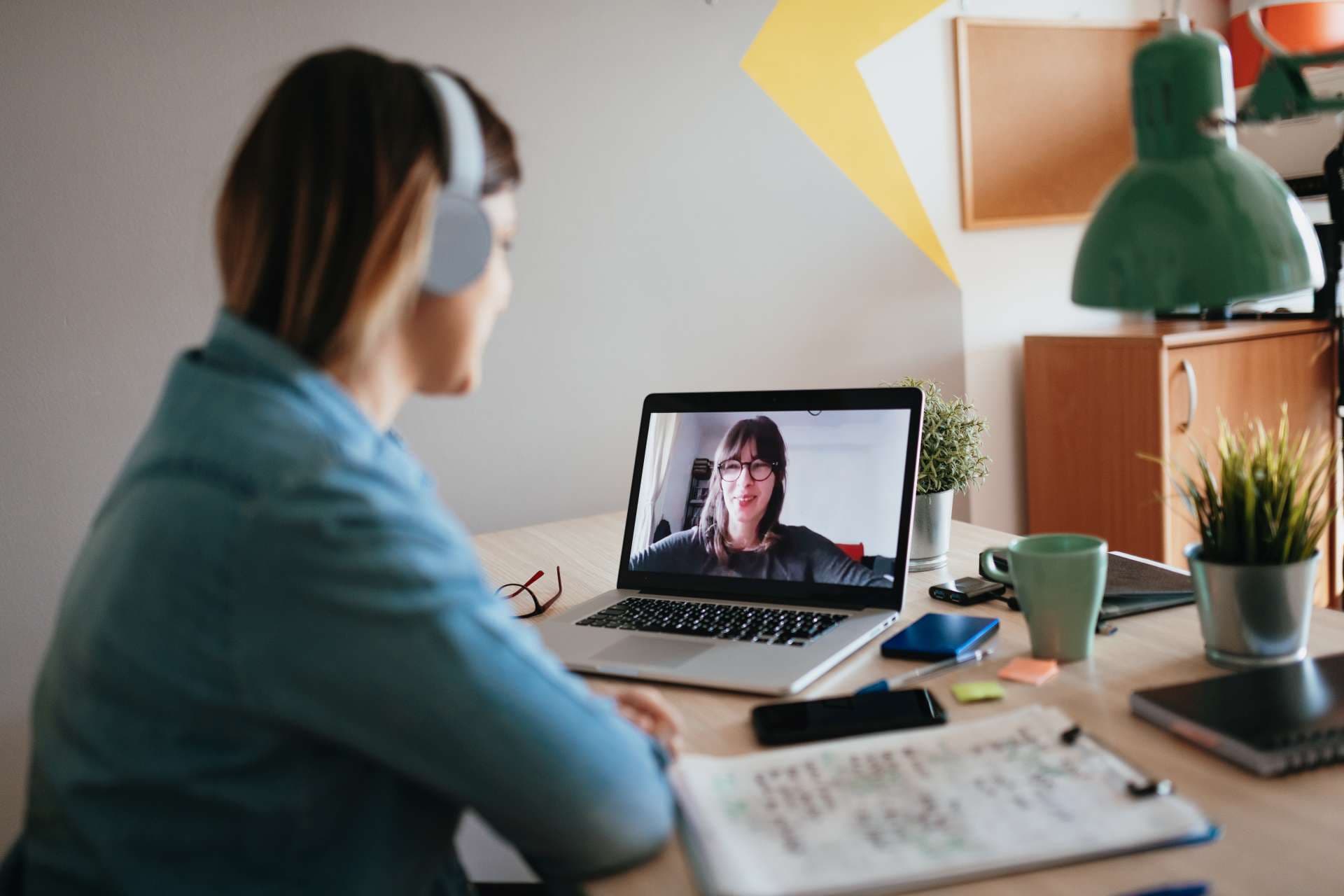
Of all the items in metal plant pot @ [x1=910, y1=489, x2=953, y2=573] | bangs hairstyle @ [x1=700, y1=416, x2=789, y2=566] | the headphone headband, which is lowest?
metal plant pot @ [x1=910, y1=489, x2=953, y2=573]

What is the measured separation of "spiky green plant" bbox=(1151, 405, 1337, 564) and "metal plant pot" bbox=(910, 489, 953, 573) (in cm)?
46

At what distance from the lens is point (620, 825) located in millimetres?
741

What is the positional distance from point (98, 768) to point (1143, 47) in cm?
96

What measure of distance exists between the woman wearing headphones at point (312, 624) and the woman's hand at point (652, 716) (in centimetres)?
16

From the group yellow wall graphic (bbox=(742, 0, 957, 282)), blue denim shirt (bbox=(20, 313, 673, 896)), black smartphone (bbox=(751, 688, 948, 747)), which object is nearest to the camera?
blue denim shirt (bbox=(20, 313, 673, 896))

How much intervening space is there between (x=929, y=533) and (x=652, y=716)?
0.65 metres

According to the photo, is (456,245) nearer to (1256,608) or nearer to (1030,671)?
(1030,671)

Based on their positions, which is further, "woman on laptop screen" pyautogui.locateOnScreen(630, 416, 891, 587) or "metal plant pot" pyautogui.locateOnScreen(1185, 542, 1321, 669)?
"woman on laptop screen" pyautogui.locateOnScreen(630, 416, 891, 587)

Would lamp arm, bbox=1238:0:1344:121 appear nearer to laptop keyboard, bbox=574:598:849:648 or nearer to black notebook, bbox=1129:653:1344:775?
black notebook, bbox=1129:653:1344:775

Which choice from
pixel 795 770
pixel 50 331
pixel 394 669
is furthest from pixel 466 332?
pixel 50 331

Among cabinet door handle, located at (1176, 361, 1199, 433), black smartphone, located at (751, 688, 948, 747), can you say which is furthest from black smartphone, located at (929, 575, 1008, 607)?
cabinet door handle, located at (1176, 361, 1199, 433)

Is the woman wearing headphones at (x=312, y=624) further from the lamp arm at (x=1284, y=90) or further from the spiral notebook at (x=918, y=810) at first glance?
the lamp arm at (x=1284, y=90)

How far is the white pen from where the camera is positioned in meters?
1.06

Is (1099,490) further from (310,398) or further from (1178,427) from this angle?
(310,398)
